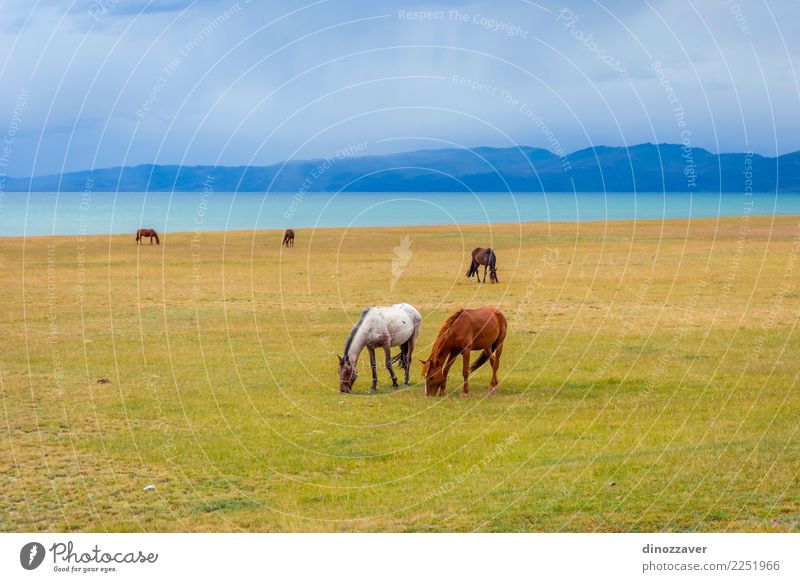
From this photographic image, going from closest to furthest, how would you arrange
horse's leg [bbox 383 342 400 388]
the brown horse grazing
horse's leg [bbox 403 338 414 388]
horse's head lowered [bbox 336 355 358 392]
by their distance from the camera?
the brown horse grazing
horse's head lowered [bbox 336 355 358 392]
horse's leg [bbox 383 342 400 388]
horse's leg [bbox 403 338 414 388]

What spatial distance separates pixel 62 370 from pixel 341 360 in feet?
26.8

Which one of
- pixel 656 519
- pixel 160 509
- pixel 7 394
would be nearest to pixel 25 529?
pixel 160 509

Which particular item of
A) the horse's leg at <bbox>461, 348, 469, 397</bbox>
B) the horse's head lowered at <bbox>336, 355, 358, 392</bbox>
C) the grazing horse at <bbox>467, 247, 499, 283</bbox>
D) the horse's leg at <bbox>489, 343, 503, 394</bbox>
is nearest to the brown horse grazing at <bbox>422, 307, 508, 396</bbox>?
the horse's leg at <bbox>461, 348, 469, 397</bbox>

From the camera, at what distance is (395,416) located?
18172mm

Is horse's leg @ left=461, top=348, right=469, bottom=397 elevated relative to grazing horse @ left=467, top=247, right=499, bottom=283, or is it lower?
lower

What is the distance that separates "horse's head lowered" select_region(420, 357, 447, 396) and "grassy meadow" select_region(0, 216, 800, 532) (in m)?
Answer: 0.49

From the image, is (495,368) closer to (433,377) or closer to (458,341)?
(458,341)

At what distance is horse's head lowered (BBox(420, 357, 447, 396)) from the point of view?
1950 cm

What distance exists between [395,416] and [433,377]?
175 centimetres

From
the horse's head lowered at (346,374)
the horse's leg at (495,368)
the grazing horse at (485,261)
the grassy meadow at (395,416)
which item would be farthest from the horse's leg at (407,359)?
the grazing horse at (485,261)

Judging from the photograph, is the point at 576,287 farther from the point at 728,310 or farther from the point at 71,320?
the point at 71,320

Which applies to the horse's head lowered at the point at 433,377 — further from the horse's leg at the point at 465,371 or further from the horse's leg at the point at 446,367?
the horse's leg at the point at 465,371

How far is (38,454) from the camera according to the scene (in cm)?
1554

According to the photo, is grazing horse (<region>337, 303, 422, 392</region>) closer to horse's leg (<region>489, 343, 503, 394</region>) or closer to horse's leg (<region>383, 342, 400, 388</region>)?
horse's leg (<region>383, 342, 400, 388</region>)
